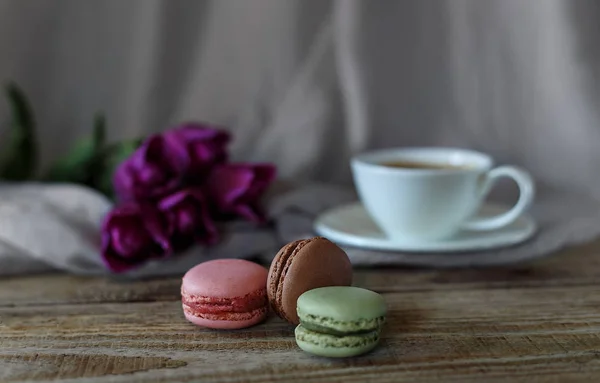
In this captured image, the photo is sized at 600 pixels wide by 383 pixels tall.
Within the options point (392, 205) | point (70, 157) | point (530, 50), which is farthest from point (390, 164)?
point (70, 157)

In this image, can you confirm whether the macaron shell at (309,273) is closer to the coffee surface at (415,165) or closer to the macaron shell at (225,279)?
the macaron shell at (225,279)

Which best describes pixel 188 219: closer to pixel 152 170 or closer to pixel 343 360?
pixel 152 170

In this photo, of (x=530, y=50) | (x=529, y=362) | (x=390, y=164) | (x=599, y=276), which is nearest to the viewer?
(x=529, y=362)

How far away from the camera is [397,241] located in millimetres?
813

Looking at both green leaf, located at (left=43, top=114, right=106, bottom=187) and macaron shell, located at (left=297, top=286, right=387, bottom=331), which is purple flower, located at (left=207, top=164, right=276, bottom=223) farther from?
macaron shell, located at (left=297, top=286, right=387, bottom=331)

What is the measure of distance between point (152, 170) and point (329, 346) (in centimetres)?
37

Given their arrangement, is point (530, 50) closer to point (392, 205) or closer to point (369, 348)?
point (392, 205)

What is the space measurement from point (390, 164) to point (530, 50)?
13.2 inches

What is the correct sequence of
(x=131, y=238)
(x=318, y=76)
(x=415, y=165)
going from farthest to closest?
1. (x=318, y=76)
2. (x=415, y=165)
3. (x=131, y=238)

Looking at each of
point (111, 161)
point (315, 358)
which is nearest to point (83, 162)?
point (111, 161)

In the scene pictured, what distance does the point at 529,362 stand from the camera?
1.69 feet

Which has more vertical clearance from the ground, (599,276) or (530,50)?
(530,50)

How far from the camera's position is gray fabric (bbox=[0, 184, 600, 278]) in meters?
0.76

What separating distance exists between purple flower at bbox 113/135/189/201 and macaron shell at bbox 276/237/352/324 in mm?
271
